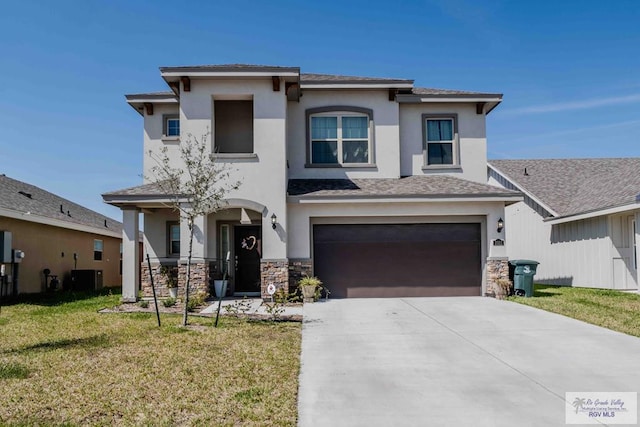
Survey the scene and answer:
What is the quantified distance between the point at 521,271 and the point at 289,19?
1020 centimetres

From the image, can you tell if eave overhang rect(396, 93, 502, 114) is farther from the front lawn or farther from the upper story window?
the front lawn

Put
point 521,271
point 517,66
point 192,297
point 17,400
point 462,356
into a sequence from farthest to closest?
point 517,66, point 521,271, point 192,297, point 462,356, point 17,400

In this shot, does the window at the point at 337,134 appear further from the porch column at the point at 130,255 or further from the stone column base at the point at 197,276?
the porch column at the point at 130,255

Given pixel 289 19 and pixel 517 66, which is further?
pixel 517 66

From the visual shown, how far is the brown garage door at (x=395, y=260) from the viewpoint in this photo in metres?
14.9

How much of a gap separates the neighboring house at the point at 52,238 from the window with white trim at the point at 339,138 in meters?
9.04

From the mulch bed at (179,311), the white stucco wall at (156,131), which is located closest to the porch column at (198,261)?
the mulch bed at (179,311)

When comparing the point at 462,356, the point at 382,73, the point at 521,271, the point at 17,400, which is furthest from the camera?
the point at 382,73

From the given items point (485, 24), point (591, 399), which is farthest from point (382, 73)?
point (591, 399)

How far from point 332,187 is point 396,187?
1.91 metres

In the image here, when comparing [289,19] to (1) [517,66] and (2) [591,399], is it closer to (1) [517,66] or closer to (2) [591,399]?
(1) [517,66]

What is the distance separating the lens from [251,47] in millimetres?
17844

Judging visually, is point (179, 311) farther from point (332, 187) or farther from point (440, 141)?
point (440, 141)

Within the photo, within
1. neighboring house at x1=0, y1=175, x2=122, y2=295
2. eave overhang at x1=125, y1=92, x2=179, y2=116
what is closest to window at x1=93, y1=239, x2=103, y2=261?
neighboring house at x1=0, y1=175, x2=122, y2=295
